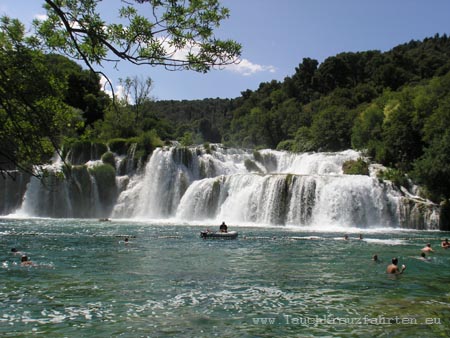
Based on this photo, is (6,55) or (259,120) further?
(259,120)

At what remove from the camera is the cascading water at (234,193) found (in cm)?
3133

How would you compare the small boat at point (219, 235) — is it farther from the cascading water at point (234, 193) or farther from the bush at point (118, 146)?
the bush at point (118, 146)

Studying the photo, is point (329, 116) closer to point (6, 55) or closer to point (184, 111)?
point (6, 55)

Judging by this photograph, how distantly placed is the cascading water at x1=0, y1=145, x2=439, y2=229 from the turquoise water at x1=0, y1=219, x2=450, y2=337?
10.9 metres

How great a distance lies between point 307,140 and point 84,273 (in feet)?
167

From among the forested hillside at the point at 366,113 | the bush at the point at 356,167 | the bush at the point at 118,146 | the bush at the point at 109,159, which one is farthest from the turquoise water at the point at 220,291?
the bush at the point at 118,146

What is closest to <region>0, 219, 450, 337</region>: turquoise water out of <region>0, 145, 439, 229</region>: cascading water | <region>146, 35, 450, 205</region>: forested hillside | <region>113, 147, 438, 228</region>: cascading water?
<region>113, 147, 438, 228</region>: cascading water

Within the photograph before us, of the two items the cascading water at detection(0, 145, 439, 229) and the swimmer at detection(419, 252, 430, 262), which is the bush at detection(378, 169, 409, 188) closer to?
the cascading water at detection(0, 145, 439, 229)

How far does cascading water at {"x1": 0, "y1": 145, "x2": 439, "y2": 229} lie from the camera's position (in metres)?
31.3

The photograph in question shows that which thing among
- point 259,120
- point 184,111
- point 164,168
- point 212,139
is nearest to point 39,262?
point 164,168

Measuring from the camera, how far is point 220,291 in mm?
11344

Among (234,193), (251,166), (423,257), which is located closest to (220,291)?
(423,257)

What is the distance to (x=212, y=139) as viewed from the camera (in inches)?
4619

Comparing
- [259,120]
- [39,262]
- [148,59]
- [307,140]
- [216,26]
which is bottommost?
[39,262]
